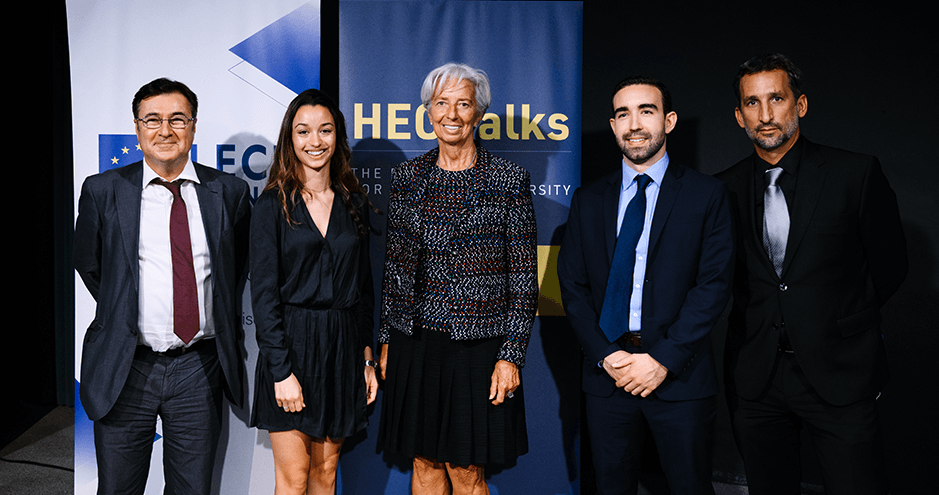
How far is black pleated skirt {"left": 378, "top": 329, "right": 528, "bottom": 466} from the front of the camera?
7.29 ft

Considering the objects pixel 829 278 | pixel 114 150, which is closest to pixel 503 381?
pixel 829 278

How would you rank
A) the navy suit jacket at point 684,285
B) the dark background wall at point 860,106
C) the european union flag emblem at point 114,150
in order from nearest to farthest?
the navy suit jacket at point 684,285 → the european union flag emblem at point 114,150 → the dark background wall at point 860,106

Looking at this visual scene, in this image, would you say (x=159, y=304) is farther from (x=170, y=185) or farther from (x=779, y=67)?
(x=779, y=67)

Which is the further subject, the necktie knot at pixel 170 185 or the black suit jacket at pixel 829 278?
the necktie knot at pixel 170 185

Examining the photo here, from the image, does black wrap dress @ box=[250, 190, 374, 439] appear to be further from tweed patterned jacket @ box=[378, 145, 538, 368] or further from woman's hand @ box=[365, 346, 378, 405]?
tweed patterned jacket @ box=[378, 145, 538, 368]

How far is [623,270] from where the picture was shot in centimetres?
207

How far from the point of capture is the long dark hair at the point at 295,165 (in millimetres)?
2213

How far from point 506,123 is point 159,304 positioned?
5.67 ft

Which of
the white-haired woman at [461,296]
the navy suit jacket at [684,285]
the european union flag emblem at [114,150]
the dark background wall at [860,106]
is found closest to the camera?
the navy suit jacket at [684,285]

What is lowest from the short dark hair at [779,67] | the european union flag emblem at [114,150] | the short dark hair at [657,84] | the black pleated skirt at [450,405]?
the black pleated skirt at [450,405]

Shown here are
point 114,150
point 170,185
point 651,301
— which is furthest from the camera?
point 114,150

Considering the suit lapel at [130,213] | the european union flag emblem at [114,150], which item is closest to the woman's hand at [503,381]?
the suit lapel at [130,213]

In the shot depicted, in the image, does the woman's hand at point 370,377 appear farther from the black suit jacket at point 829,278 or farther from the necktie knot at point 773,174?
the necktie knot at point 773,174

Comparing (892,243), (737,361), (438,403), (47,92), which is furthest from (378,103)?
(47,92)
